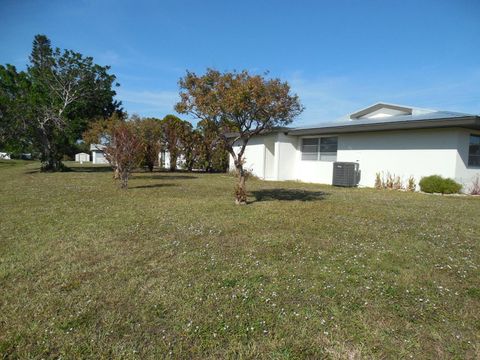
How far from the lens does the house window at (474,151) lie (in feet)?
40.8

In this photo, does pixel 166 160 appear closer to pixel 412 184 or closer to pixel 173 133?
pixel 173 133

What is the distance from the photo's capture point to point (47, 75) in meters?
22.4

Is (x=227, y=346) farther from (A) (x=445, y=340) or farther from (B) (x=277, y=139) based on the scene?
(B) (x=277, y=139)

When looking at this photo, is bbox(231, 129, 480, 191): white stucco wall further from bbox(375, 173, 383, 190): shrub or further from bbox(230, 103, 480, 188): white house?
bbox(375, 173, 383, 190): shrub

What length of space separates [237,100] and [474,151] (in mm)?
11369

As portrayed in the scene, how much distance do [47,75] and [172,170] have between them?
456 inches

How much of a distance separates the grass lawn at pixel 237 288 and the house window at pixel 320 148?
9969 millimetres

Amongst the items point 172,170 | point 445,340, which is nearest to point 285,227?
point 445,340

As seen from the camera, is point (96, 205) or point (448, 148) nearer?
point (96, 205)

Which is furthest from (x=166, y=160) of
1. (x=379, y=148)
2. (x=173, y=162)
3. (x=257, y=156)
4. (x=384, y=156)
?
(x=384, y=156)

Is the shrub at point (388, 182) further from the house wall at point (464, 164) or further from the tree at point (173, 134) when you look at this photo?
the tree at point (173, 134)

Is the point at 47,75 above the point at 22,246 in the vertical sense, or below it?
above

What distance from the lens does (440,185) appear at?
468 inches

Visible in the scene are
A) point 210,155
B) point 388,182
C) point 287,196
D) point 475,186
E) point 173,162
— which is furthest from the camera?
point 173,162
